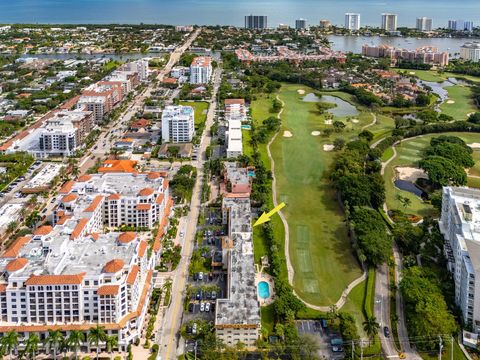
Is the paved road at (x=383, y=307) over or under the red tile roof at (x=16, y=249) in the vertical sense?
under

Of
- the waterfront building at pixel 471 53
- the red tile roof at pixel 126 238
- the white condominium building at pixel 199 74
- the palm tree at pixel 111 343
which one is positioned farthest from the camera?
the waterfront building at pixel 471 53

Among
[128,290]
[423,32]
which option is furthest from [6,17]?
[128,290]

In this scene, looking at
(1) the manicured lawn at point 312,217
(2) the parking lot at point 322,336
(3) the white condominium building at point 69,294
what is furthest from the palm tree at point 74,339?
(1) the manicured lawn at point 312,217

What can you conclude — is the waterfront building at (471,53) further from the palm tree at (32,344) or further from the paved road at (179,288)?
the palm tree at (32,344)

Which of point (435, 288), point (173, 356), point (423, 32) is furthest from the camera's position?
point (423, 32)

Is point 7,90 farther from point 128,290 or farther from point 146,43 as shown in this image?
point 128,290

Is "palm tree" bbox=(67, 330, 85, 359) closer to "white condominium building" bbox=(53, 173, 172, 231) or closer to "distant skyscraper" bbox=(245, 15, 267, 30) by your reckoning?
"white condominium building" bbox=(53, 173, 172, 231)
